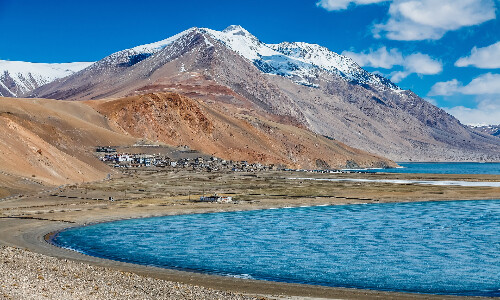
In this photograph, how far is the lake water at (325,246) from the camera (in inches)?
1624

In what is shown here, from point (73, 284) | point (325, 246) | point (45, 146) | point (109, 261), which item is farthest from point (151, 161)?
point (73, 284)

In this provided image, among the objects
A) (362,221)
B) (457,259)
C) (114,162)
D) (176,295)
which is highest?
(114,162)

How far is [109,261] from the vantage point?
4588cm

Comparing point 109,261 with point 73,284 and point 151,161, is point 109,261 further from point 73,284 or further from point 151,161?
point 151,161

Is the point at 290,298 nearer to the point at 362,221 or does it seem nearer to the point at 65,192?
the point at 362,221

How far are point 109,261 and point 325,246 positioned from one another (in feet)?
68.3

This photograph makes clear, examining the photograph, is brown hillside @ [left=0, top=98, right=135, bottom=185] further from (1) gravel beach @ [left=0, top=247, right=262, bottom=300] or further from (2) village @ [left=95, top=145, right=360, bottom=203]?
(1) gravel beach @ [left=0, top=247, right=262, bottom=300]

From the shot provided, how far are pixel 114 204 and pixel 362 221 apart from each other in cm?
3855

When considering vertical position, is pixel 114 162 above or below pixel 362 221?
above

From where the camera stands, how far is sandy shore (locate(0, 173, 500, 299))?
29734mm

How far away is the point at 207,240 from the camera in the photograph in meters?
59.7

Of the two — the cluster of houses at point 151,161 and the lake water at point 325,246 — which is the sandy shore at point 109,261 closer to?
the lake water at point 325,246

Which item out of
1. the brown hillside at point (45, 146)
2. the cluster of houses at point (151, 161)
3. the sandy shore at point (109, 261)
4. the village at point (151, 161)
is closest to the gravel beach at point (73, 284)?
the sandy shore at point (109, 261)

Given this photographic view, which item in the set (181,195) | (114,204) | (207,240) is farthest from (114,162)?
(207,240)
